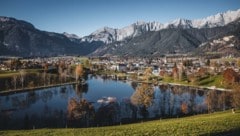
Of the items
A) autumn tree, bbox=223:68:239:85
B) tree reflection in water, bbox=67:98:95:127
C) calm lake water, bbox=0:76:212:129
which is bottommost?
calm lake water, bbox=0:76:212:129

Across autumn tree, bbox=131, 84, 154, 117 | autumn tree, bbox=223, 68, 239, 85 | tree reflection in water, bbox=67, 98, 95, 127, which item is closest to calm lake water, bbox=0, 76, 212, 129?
tree reflection in water, bbox=67, 98, 95, 127

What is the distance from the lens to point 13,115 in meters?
106

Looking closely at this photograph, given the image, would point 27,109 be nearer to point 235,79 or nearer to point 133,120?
point 133,120

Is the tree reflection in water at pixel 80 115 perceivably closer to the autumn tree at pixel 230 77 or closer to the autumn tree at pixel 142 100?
the autumn tree at pixel 142 100

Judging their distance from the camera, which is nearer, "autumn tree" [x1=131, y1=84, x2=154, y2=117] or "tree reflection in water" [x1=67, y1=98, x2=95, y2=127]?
"tree reflection in water" [x1=67, y1=98, x2=95, y2=127]

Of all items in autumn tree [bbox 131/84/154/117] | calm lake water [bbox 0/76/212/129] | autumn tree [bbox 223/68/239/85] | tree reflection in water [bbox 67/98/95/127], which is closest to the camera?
tree reflection in water [bbox 67/98/95/127]

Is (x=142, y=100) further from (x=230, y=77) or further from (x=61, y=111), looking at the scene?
(x=230, y=77)

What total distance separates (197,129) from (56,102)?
10808 cm

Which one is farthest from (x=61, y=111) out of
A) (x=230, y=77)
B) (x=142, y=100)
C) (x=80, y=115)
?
(x=230, y=77)

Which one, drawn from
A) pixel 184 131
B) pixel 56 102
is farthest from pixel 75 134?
pixel 56 102

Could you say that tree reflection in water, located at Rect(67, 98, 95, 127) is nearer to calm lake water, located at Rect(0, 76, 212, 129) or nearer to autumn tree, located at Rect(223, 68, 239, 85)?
calm lake water, located at Rect(0, 76, 212, 129)

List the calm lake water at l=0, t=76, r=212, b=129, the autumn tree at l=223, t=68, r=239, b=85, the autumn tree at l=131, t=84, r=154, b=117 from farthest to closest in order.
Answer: the autumn tree at l=223, t=68, r=239, b=85
the autumn tree at l=131, t=84, r=154, b=117
the calm lake water at l=0, t=76, r=212, b=129

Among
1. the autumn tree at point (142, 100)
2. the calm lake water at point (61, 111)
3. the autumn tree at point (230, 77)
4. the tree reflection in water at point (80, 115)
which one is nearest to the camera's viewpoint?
the tree reflection in water at point (80, 115)

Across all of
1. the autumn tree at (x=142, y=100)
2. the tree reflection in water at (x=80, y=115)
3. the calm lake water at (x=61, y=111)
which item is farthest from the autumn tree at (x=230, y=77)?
the tree reflection in water at (x=80, y=115)
